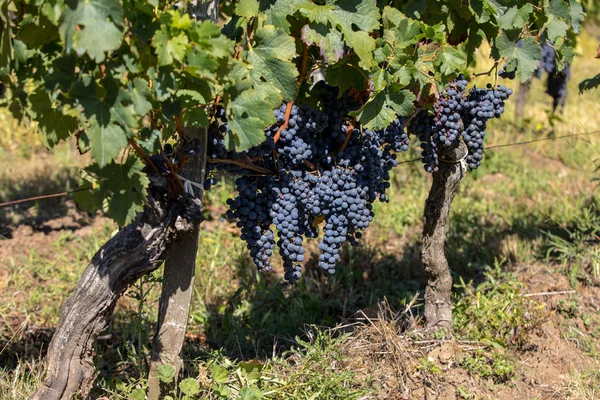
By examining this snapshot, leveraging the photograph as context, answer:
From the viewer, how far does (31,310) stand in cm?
376

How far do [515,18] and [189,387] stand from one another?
6.84 ft

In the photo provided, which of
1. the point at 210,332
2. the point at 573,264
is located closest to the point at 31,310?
the point at 210,332

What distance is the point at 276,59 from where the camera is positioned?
2363 millimetres

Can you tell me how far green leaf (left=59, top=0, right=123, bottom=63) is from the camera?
5.98 feet

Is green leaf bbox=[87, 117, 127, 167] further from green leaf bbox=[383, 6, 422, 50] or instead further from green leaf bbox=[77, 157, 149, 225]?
green leaf bbox=[383, 6, 422, 50]

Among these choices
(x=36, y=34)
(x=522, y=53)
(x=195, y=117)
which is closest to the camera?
(x=36, y=34)

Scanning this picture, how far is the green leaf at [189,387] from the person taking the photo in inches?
108

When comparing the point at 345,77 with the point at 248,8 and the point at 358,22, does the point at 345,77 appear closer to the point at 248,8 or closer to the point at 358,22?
the point at 358,22

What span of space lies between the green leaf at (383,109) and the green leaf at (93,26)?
1.03 metres

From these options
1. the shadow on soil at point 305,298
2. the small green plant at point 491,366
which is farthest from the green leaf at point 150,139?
the small green plant at point 491,366

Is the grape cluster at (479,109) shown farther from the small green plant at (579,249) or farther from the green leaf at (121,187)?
the green leaf at (121,187)

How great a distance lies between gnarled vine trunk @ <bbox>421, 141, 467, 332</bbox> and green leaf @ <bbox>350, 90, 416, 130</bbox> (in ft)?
2.67

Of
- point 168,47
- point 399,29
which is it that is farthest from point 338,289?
point 168,47

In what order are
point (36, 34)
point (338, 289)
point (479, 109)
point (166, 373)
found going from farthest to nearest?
point (338, 289) → point (479, 109) → point (166, 373) → point (36, 34)
